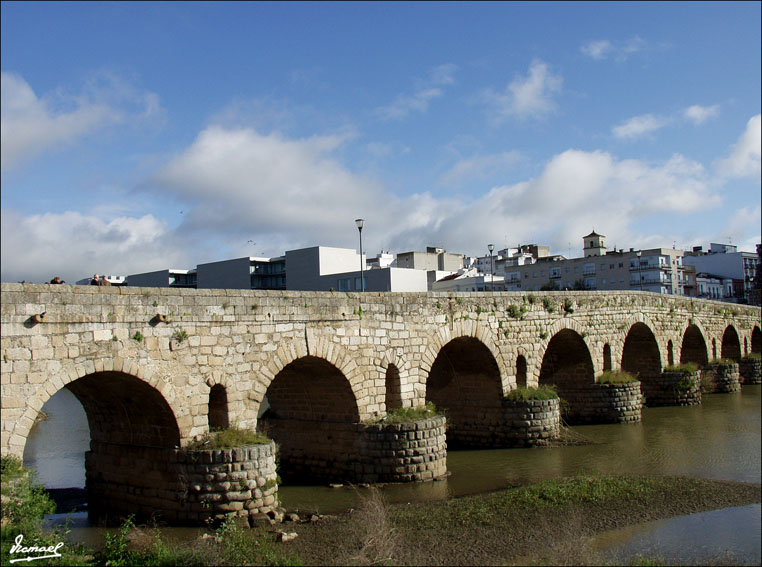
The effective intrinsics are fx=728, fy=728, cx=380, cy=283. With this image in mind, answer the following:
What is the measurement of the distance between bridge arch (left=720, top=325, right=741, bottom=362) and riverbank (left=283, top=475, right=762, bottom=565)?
2748 cm

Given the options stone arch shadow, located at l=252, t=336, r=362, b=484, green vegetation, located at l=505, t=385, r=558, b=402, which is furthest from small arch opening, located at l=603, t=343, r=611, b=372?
stone arch shadow, located at l=252, t=336, r=362, b=484

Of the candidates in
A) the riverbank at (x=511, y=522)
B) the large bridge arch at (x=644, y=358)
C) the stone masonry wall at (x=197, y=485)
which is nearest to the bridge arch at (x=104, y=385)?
the stone masonry wall at (x=197, y=485)

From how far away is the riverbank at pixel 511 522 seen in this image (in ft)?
35.7

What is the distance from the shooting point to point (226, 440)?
13336 millimetres

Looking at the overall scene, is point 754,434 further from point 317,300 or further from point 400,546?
point 317,300

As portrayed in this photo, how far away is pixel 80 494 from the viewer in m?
15.8

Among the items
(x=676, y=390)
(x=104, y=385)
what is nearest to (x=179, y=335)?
(x=104, y=385)

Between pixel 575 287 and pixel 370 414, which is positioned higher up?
pixel 575 287

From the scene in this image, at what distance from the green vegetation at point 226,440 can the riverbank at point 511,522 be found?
6.12ft

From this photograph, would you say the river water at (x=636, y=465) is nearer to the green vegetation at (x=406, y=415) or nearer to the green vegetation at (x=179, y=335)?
the green vegetation at (x=406, y=415)

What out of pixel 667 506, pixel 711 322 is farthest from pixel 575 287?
pixel 667 506

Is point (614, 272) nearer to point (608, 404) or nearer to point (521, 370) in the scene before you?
point (608, 404)

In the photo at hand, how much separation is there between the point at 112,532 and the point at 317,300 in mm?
5927

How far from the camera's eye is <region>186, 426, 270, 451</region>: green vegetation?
13.3 meters
